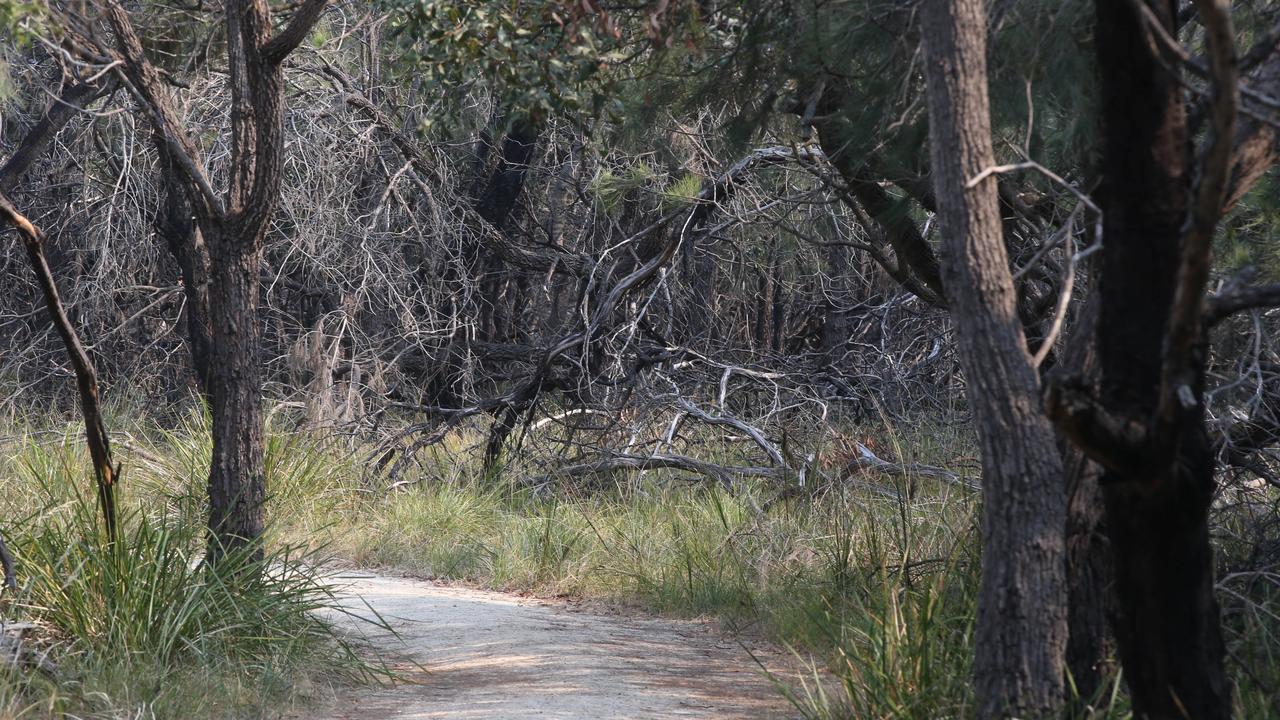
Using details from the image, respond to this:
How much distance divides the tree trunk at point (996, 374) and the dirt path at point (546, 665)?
166 centimetres

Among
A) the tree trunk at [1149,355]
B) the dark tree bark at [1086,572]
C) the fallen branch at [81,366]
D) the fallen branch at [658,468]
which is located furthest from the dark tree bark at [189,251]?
the tree trunk at [1149,355]

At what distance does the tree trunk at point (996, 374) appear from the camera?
10.6 ft

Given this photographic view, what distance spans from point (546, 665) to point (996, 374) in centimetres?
299

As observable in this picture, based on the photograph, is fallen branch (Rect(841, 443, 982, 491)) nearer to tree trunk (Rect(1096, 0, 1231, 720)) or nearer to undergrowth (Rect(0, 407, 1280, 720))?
undergrowth (Rect(0, 407, 1280, 720))

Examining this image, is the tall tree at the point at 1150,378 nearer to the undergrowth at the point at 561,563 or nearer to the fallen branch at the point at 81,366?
the undergrowth at the point at 561,563

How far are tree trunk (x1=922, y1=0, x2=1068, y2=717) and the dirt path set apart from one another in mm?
1661

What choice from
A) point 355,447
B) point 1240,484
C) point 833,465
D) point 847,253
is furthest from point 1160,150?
point 847,253

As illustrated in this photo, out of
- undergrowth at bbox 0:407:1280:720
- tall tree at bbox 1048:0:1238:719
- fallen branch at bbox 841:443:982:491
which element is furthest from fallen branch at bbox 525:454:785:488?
tall tree at bbox 1048:0:1238:719

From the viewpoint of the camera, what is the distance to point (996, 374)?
3.24 meters

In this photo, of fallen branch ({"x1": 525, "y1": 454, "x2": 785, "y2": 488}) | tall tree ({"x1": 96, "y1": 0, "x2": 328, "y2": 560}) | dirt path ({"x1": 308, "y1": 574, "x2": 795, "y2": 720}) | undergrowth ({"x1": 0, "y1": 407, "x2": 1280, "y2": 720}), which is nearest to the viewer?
undergrowth ({"x1": 0, "y1": 407, "x2": 1280, "y2": 720})

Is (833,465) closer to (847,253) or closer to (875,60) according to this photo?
(875,60)

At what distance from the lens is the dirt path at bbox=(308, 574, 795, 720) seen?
16.0 ft

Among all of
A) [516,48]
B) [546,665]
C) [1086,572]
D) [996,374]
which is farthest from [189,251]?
[996,374]

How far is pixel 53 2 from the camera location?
661cm
